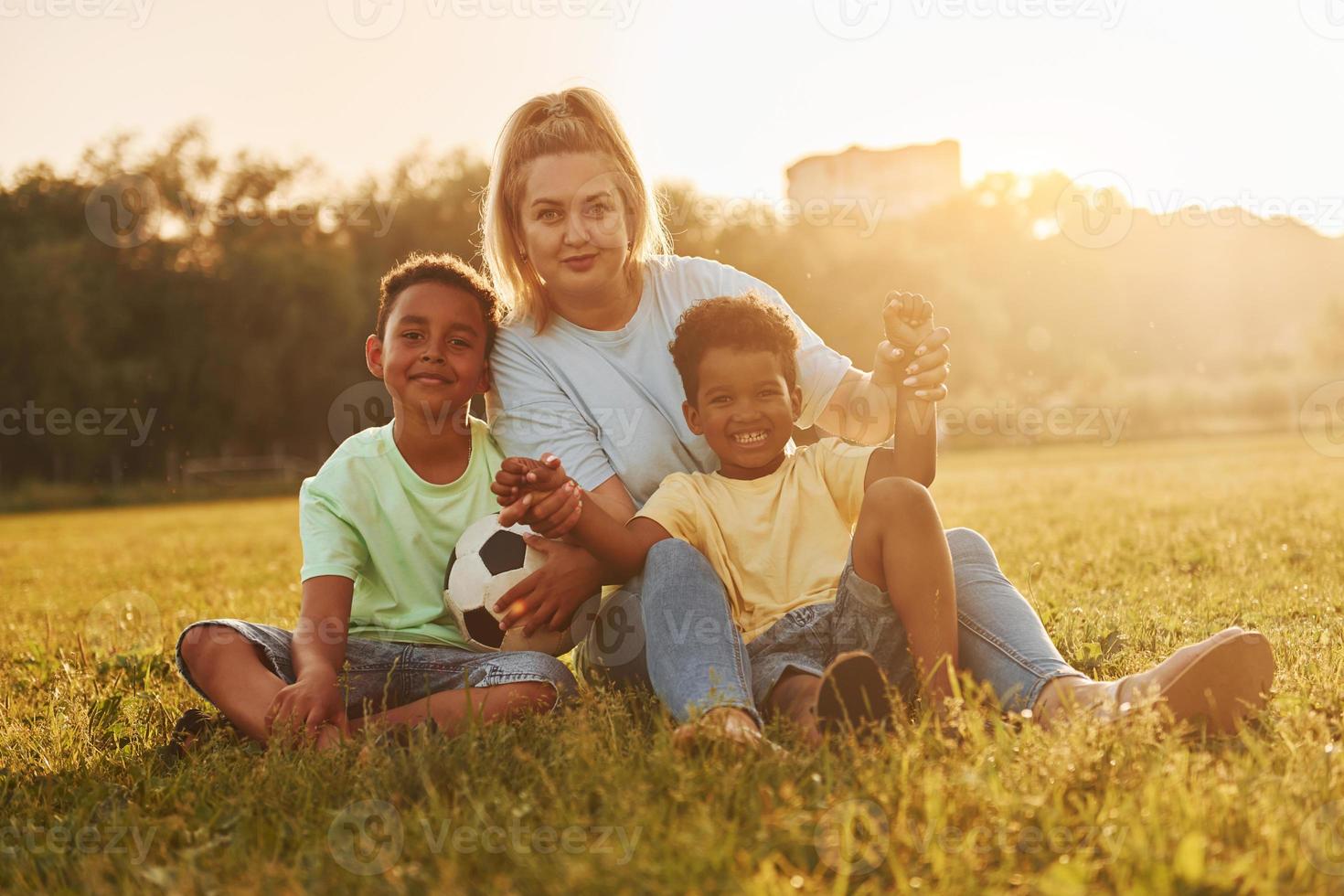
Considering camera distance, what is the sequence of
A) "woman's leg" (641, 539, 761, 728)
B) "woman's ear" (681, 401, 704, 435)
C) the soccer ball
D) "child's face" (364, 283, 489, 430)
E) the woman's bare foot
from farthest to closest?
1. "child's face" (364, 283, 489, 430)
2. "woman's ear" (681, 401, 704, 435)
3. the soccer ball
4. "woman's leg" (641, 539, 761, 728)
5. the woman's bare foot

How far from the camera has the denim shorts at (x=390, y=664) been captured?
3244 mm

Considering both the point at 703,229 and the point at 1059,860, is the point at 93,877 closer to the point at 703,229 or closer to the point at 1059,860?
the point at 1059,860

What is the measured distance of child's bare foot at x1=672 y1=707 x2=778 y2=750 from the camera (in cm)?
236

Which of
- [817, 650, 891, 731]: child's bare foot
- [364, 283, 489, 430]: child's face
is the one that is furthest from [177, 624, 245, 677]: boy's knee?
[817, 650, 891, 731]: child's bare foot

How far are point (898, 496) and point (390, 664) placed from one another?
5.45 feet

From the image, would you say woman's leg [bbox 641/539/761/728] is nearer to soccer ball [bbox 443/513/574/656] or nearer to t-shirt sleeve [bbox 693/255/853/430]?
soccer ball [bbox 443/513/574/656]

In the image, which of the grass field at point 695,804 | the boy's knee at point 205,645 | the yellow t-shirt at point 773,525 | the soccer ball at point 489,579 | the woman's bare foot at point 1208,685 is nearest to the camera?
the grass field at point 695,804

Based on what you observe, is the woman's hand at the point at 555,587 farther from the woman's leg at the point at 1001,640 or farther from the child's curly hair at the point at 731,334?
A: the woman's leg at the point at 1001,640

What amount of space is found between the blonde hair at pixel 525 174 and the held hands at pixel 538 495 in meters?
1.01

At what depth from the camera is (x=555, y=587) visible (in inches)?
130

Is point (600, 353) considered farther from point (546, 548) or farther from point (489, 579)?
point (489, 579)

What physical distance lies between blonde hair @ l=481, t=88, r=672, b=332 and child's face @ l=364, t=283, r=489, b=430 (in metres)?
0.23

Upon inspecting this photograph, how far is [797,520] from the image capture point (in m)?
Answer: 3.26

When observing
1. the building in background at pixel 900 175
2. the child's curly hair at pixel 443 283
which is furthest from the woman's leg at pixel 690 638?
the building in background at pixel 900 175
